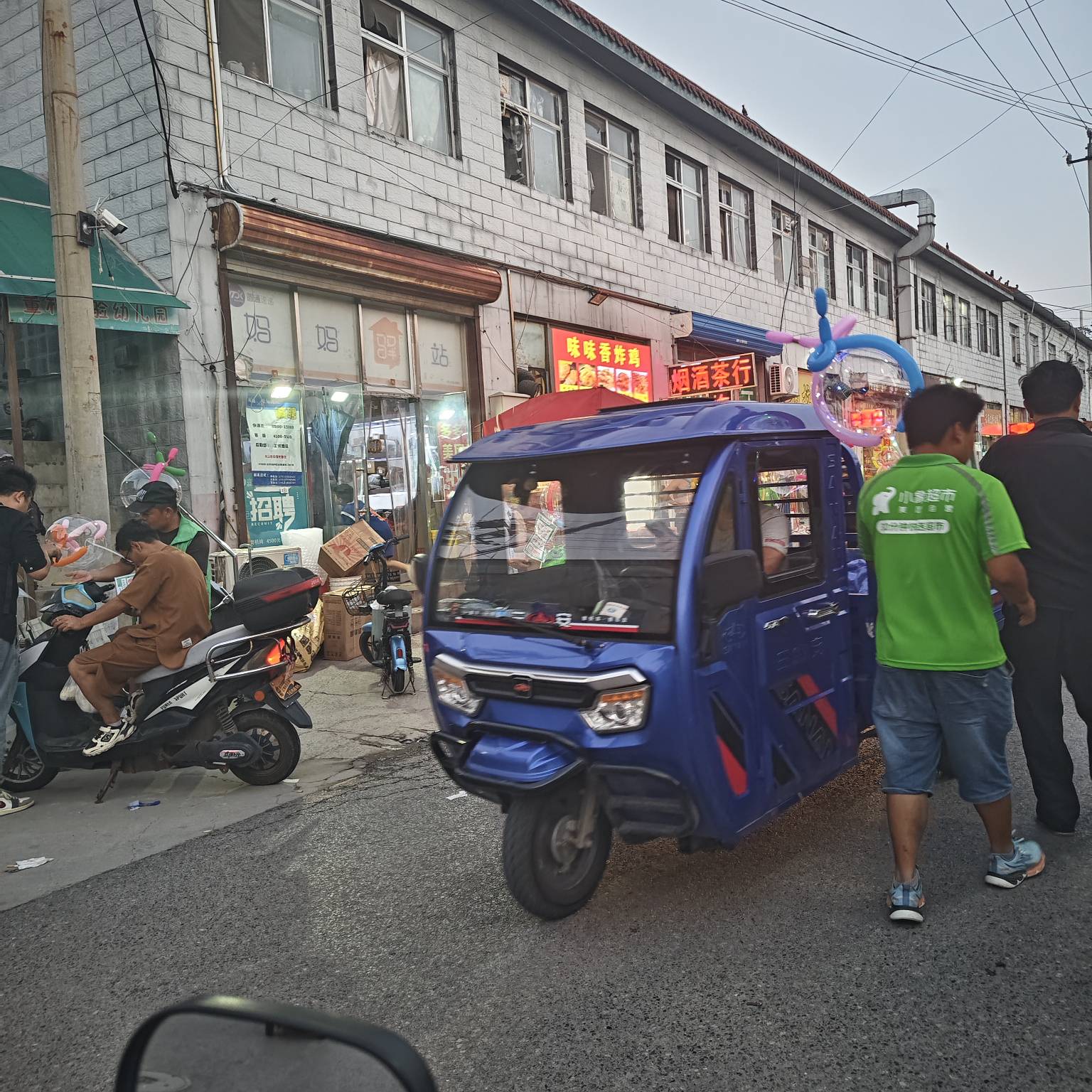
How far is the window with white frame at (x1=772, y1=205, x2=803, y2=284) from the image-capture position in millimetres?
19828

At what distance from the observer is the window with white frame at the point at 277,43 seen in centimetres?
941

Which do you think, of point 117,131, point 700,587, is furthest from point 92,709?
point 117,131

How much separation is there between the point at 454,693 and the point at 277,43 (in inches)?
355

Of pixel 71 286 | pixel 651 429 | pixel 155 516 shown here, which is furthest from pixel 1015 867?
pixel 71 286

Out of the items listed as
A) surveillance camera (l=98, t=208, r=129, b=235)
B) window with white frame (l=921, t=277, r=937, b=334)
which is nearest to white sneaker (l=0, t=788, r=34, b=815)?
surveillance camera (l=98, t=208, r=129, b=235)

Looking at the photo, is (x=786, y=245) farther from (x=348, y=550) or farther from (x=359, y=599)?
(x=359, y=599)

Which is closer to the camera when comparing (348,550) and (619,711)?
(619,711)

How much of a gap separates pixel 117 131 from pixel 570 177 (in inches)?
271

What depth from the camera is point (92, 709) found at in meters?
5.28

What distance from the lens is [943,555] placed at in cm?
331

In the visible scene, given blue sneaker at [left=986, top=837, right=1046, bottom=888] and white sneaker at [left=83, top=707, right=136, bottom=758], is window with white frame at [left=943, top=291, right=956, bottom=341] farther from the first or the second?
white sneaker at [left=83, top=707, right=136, bottom=758]

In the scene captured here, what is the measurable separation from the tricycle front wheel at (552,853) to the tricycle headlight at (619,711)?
312 mm

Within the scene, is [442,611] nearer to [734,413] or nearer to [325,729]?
[734,413]

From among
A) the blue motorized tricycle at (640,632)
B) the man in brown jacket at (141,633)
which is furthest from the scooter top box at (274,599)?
the blue motorized tricycle at (640,632)
